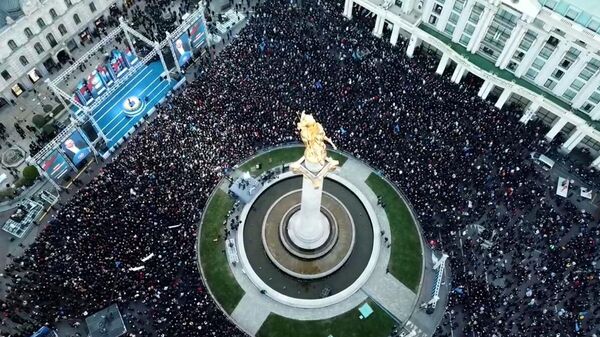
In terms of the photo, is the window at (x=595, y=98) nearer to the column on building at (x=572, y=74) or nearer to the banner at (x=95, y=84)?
the column on building at (x=572, y=74)

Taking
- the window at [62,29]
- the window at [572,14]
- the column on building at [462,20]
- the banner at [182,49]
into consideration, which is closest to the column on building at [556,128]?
the window at [572,14]

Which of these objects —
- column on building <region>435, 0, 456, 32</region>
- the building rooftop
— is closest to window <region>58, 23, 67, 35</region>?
column on building <region>435, 0, 456, 32</region>

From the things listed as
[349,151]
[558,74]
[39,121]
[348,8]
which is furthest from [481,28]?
[39,121]

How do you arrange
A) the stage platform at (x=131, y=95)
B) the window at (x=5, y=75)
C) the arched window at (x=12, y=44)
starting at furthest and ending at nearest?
the stage platform at (x=131, y=95) → the window at (x=5, y=75) → the arched window at (x=12, y=44)

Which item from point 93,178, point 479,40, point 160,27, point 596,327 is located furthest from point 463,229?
point 160,27

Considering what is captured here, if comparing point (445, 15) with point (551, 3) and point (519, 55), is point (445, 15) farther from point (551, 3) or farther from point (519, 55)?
point (551, 3)
